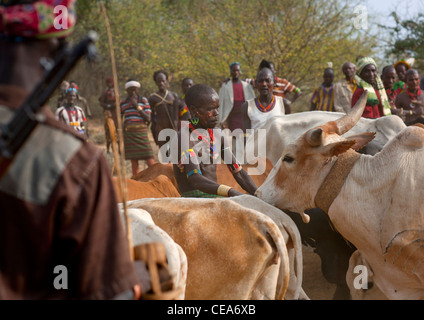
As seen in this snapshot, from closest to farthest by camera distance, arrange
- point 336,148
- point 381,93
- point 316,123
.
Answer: point 336,148 → point 316,123 → point 381,93

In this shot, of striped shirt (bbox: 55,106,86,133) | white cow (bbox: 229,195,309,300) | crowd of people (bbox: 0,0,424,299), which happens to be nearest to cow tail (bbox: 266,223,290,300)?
white cow (bbox: 229,195,309,300)

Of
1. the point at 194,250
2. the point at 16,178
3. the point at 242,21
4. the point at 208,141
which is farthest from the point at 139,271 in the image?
the point at 242,21

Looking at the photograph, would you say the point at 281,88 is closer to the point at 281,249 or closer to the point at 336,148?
the point at 336,148

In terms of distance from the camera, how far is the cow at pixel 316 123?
440 cm

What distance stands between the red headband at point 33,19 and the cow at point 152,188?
360cm

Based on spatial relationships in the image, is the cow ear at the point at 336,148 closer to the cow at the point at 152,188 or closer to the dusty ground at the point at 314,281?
the dusty ground at the point at 314,281

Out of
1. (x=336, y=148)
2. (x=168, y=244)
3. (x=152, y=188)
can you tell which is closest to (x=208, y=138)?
(x=152, y=188)

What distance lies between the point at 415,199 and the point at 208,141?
1.83m

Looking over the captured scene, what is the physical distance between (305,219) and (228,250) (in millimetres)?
1010

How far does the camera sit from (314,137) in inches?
144

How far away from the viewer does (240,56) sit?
14.9 m

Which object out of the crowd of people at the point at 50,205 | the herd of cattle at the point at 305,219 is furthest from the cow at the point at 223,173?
the crowd of people at the point at 50,205

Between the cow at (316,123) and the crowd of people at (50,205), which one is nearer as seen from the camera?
the crowd of people at (50,205)

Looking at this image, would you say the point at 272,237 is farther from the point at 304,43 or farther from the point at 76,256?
the point at 304,43
